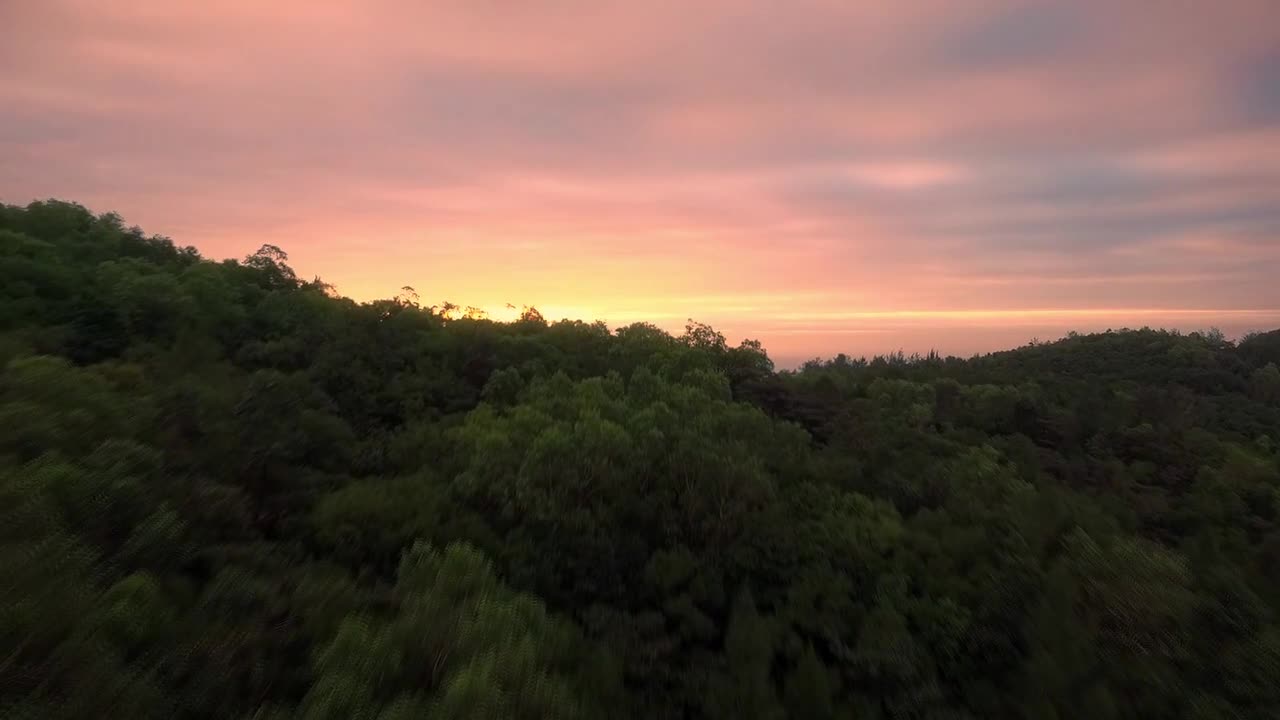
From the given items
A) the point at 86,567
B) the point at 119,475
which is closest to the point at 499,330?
the point at 119,475

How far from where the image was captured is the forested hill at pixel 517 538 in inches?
382

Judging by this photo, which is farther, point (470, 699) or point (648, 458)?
point (648, 458)

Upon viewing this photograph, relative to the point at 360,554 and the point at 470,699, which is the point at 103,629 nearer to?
the point at 470,699

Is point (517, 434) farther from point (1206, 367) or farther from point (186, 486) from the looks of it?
point (1206, 367)

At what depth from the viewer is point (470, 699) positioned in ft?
28.3

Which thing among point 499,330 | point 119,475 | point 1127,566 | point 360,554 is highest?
point 499,330

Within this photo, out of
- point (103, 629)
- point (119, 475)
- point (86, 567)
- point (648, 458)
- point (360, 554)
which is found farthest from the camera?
point (648, 458)

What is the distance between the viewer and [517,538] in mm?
17578

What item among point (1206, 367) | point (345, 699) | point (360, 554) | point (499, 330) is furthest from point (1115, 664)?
point (1206, 367)

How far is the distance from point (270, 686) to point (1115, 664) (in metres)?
14.9

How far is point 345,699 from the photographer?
28.8 feet

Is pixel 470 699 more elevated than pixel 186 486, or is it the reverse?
pixel 186 486

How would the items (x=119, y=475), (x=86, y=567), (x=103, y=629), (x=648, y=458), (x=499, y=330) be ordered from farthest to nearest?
(x=499, y=330)
(x=648, y=458)
(x=119, y=475)
(x=86, y=567)
(x=103, y=629)

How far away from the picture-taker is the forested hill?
31.8 ft
